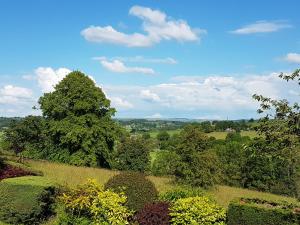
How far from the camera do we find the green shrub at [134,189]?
17.7 meters

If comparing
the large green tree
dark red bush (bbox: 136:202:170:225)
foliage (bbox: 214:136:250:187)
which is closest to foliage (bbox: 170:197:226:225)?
dark red bush (bbox: 136:202:170:225)

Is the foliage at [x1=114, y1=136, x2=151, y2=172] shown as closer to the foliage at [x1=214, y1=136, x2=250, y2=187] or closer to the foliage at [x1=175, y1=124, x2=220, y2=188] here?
the foliage at [x1=214, y1=136, x2=250, y2=187]

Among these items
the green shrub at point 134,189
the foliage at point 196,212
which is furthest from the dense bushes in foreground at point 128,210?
the green shrub at point 134,189

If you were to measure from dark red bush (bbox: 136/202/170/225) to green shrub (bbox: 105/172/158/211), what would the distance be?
61 centimetres

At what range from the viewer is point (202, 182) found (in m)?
33.0

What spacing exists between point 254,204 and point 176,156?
53.7ft

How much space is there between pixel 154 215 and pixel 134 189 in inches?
64.1

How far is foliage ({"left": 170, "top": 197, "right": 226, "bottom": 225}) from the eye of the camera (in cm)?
1644

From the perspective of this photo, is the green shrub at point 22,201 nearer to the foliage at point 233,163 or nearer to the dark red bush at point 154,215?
the dark red bush at point 154,215

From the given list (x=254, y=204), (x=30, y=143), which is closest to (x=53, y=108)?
(x=30, y=143)

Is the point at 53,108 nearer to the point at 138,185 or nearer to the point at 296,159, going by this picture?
the point at 138,185

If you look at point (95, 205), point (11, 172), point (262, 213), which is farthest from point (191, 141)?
point (262, 213)

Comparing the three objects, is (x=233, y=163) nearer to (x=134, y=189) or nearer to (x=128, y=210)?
(x=134, y=189)

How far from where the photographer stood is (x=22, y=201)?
1778 centimetres
